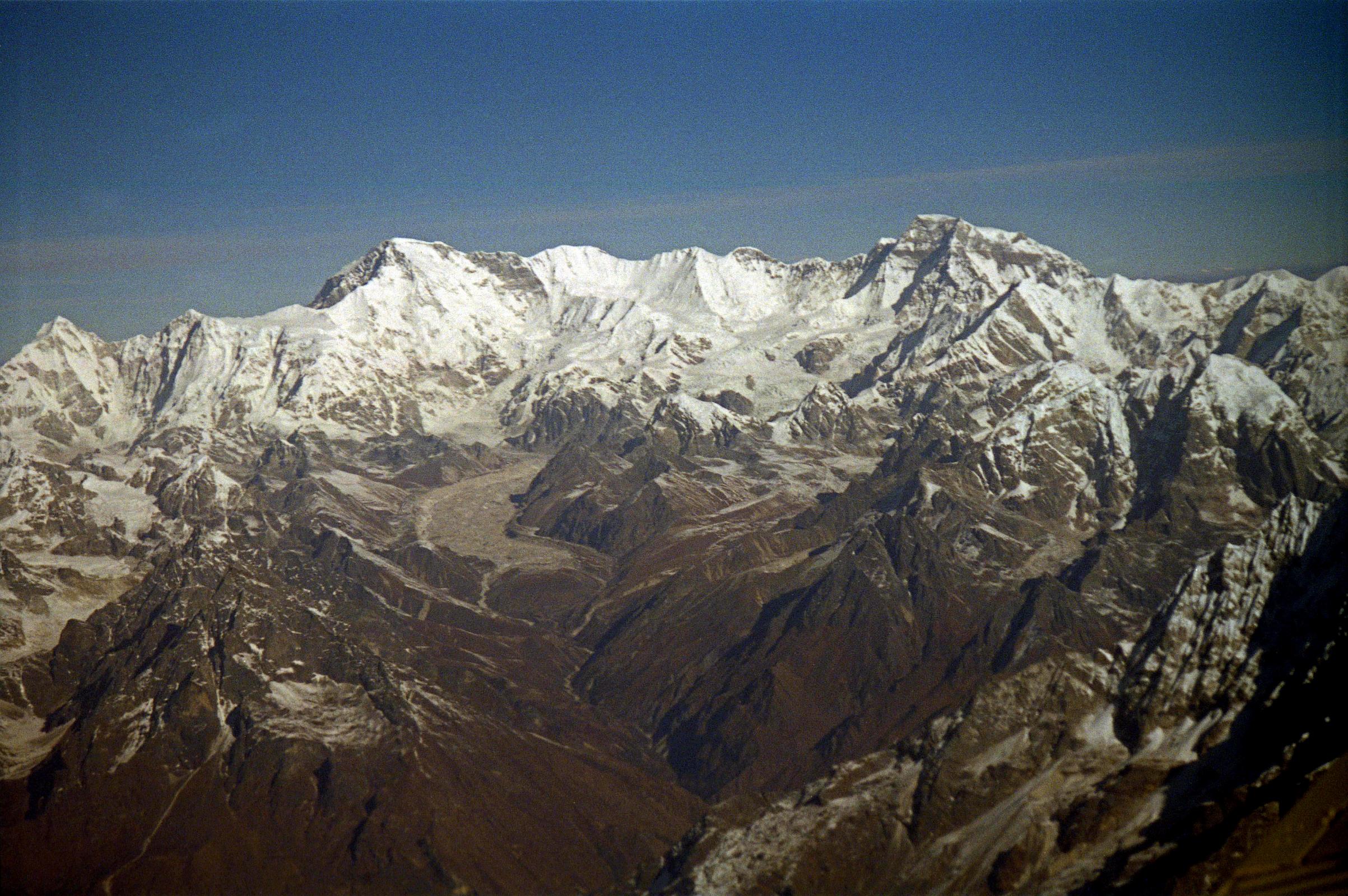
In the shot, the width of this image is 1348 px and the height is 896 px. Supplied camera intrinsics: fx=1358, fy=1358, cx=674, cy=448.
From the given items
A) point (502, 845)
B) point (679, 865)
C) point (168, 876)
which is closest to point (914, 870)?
point (679, 865)

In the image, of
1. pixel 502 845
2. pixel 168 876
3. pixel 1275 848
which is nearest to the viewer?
pixel 1275 848

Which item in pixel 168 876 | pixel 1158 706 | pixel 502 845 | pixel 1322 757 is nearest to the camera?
pixel 1322 757

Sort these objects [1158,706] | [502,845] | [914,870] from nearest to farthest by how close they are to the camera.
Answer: [914,870], [1158,706], [502,845]

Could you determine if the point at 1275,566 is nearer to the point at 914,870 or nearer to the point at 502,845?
the point at 914,870

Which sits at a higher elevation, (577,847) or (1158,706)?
(1158,706)

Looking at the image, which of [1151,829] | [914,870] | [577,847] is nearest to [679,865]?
[914,870]

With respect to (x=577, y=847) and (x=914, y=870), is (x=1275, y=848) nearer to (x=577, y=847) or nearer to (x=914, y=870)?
(x=914, y=870)

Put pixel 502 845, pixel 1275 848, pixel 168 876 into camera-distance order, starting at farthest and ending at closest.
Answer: pixel 502 845
pixel 168 876
pixel 1275 848

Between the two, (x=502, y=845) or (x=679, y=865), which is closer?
(x=679, y=865)

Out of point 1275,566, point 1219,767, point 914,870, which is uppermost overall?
point 1275,566
